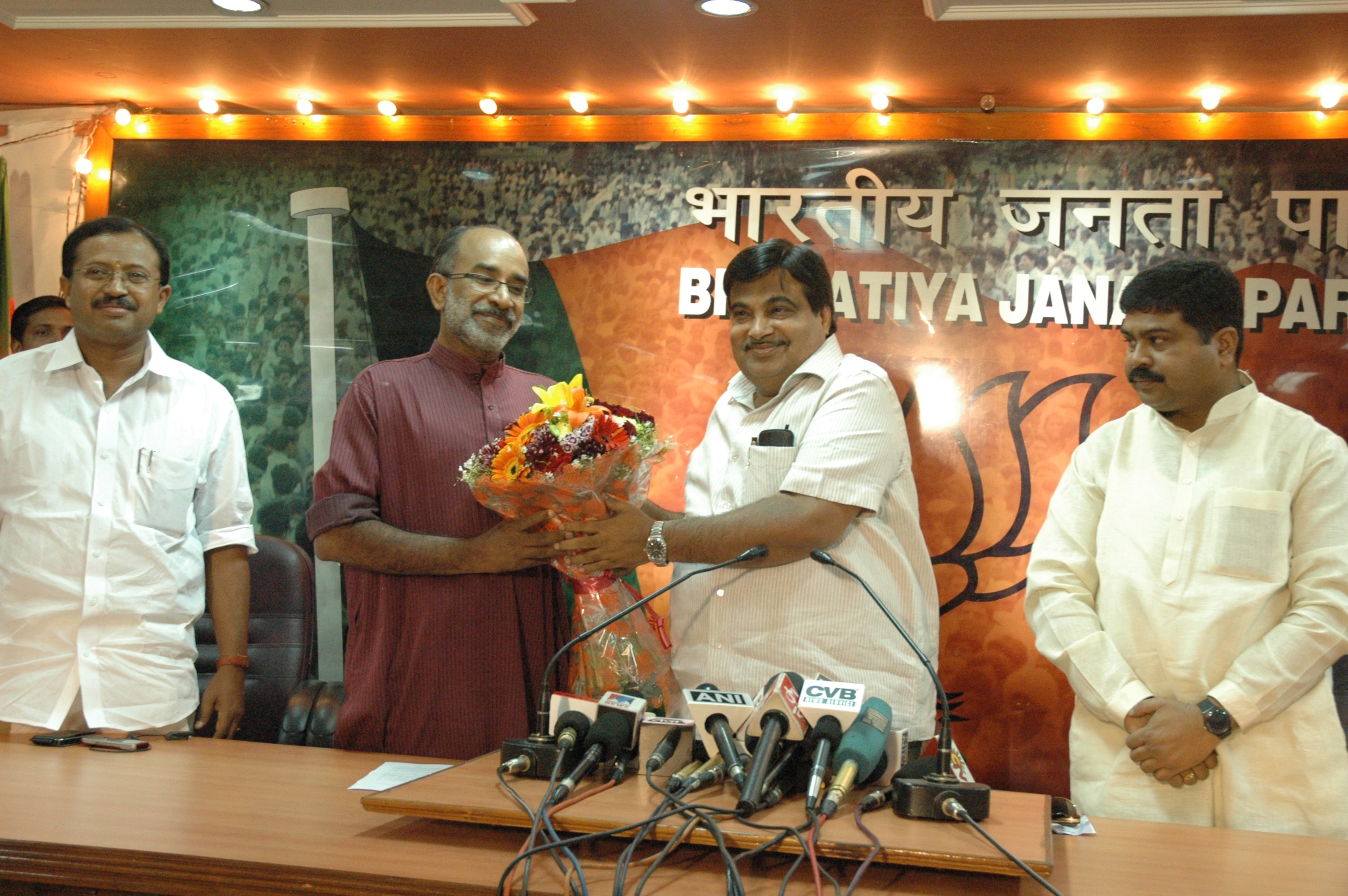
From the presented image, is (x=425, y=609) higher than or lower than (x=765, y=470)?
lower

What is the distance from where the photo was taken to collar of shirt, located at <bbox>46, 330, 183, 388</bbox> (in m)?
2.89

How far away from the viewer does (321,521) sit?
8.75ft

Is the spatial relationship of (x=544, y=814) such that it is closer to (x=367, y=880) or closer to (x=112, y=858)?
(x=367, y=880)

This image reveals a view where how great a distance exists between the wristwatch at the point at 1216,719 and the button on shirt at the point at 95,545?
8.27 ft

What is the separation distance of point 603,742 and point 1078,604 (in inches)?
57.2

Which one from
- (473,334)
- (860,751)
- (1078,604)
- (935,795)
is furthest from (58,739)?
(1078,604)

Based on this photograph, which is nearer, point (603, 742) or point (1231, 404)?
point (603, 742)

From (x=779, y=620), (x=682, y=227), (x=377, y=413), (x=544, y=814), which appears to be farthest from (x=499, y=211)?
(x=544, y=814)

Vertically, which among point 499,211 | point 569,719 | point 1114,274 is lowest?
point 569,719

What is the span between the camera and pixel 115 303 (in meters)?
2.90

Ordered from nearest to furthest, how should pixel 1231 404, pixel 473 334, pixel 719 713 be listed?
pixel 719 713 → pixel 1231 404 → pixel 473 334

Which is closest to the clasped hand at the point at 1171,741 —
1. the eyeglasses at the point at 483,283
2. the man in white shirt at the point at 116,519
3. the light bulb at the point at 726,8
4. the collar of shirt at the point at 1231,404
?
the collar of shirt at the point at 1231,404

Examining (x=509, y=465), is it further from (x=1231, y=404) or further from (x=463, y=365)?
(x=1231, y=404)

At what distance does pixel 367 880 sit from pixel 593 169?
112 inches
